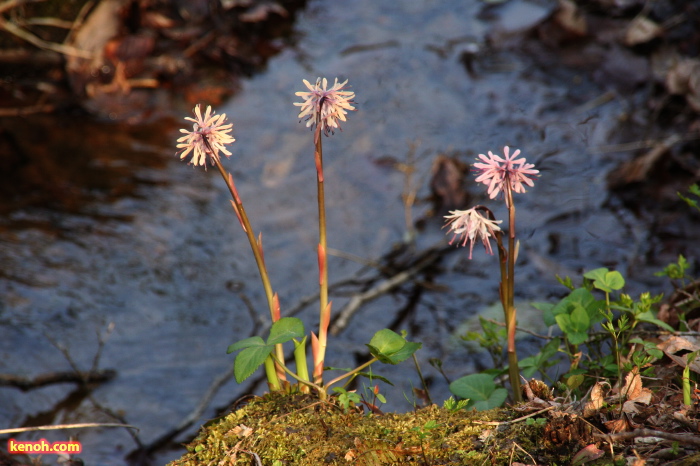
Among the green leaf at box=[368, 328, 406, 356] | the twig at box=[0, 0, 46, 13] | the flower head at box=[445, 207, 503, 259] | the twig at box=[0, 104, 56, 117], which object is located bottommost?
the green leaf at box=[368, 328, 406, 356]

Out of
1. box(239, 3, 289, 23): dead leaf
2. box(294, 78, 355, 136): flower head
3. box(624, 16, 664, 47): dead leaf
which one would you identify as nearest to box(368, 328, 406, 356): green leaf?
box(294, 78, 355, 136): flower head

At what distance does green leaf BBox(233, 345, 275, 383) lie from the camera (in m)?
1.42

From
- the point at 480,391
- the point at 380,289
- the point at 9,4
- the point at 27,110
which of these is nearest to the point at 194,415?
the point at 380,289

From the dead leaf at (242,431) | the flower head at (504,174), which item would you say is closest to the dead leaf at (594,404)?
the flower head at (504,174)

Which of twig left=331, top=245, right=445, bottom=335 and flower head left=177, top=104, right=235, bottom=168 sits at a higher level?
twig left=331, top=245, right=445, bottom=335

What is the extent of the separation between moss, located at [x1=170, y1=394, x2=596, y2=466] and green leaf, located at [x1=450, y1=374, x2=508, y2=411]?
84 mm

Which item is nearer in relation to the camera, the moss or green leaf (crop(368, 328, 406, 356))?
the moss

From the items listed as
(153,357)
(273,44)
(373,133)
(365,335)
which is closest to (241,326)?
(153,357)

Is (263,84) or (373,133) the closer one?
(373,133)

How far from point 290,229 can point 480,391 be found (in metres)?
2.60

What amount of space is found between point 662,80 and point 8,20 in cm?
546

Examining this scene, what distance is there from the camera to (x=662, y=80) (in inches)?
182

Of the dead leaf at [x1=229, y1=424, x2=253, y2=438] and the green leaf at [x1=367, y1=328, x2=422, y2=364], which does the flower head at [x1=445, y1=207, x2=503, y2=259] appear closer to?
the green leaf at [x1=367, y1=328, x2=422, y2=364]

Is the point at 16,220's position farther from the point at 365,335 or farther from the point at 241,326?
the point at 365,335
